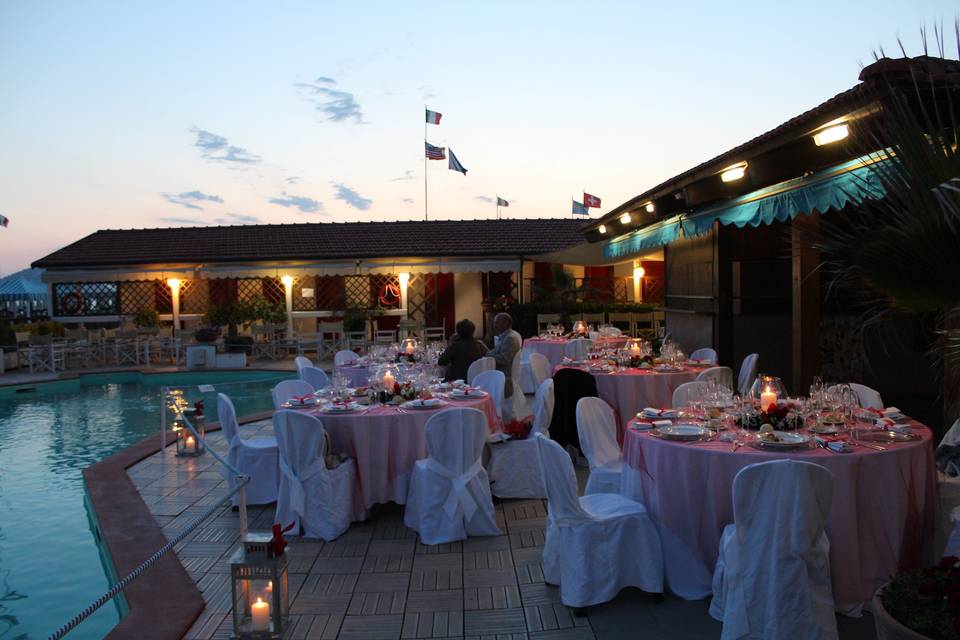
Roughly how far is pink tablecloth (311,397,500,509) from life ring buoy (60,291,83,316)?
754 inches

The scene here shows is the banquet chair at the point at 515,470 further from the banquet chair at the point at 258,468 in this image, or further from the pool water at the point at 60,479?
the pool water at the point at 60,479

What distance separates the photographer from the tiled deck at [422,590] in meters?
3.29

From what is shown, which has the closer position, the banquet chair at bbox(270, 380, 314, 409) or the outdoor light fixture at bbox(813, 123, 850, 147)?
the outdoor light fixture at bbox(813, 123, 850, 147)

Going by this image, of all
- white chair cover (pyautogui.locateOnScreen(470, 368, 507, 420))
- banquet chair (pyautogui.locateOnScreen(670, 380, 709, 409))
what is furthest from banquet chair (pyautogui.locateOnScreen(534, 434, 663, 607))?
white chair cover (pyautogui.locateOnScreen(470, 368, 507, 420))

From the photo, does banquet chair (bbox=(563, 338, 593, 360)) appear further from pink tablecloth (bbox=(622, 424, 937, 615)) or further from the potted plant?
the potted plant

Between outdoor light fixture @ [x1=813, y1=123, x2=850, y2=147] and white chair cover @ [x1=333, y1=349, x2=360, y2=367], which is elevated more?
outdoor light fixture @ [x1=813, y1=123, x2=850, y2=147]

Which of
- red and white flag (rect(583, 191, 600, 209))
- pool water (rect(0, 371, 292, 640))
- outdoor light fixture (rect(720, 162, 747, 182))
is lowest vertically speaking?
pool water (rect(0, 371, 292, 640))

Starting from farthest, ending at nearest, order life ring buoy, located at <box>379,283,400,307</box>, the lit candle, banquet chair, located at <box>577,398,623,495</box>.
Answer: life ring buoy, located at <box>379,283,400,307</box> < banquet chair, located at <box>577,398,623,495</box> < the lit candle

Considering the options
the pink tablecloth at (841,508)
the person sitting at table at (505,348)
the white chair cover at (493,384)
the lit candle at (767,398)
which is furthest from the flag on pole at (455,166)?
the pink tablecloth at (841,508)

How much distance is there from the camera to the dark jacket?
7.11 metres

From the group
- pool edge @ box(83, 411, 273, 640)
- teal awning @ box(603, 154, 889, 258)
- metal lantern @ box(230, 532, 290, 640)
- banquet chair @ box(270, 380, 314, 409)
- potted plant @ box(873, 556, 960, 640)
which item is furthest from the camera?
banquet chair @ box(270, 380, 314, 409)

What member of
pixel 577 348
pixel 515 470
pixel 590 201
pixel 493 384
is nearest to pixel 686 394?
pixel 515 470

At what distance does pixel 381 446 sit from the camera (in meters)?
4.92

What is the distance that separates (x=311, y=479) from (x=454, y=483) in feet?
3.28
